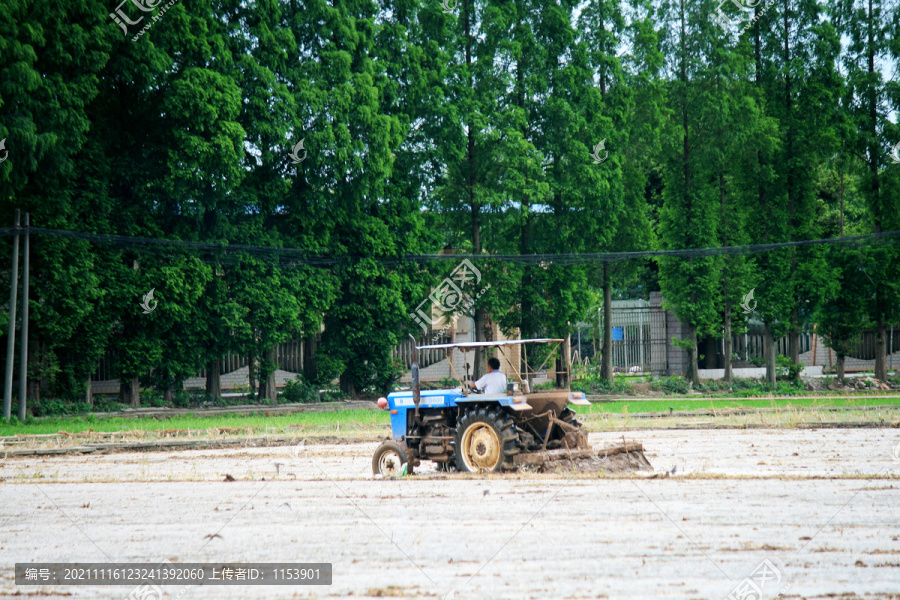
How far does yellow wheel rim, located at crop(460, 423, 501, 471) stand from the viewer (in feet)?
45.2

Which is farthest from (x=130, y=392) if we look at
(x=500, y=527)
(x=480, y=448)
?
(x=500, y=527)

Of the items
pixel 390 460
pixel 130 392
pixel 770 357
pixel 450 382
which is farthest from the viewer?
pixel 770 357

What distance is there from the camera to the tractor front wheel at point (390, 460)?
1451cm

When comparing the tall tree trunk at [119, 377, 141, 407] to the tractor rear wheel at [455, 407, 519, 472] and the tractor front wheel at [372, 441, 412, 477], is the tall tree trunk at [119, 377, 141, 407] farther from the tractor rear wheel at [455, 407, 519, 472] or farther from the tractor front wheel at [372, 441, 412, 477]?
the tractor rear wheel at [455, 407, 519, 472]

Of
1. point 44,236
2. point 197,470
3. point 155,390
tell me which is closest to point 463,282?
point 155,390

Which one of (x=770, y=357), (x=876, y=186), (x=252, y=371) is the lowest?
(x=252, y=371)

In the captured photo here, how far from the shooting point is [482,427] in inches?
550

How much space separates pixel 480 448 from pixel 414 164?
25741 millimetres

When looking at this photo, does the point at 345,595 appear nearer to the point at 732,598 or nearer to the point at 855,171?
the point at 732,598

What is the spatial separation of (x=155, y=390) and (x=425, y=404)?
21.7m
